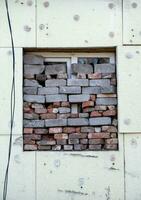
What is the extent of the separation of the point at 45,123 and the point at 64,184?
826 mm

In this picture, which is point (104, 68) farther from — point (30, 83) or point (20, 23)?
point (20, 23)

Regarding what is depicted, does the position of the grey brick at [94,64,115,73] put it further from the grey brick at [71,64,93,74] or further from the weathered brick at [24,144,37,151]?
the weathered brick at [24,144,37,151]

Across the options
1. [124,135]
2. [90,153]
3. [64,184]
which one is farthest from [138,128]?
[64,184]

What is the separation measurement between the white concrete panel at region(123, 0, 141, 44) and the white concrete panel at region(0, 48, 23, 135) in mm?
1397

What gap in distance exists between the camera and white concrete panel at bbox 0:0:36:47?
6.38 metres

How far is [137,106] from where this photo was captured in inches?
252

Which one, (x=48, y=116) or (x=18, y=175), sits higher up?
(x=48, y=116)

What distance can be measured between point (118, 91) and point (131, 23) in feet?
2.95

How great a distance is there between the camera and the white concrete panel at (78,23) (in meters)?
6.40

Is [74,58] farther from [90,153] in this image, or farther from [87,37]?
[90,153]

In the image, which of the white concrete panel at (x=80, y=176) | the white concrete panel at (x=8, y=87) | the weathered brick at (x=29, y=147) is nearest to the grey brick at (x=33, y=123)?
the white concrete panel at (x=8, y=87)

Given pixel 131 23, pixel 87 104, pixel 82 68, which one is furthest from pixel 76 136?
pixel 131 23

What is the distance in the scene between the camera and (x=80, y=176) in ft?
20.9

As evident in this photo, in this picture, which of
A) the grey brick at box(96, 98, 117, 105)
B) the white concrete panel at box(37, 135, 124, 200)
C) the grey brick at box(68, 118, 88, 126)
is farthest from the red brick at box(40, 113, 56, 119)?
the grey brick at box(96, 98, 117, 105)
